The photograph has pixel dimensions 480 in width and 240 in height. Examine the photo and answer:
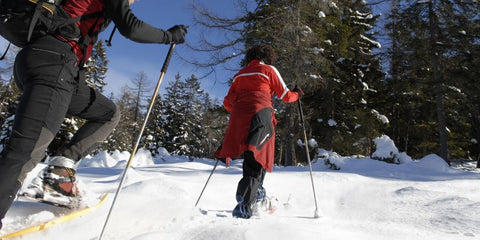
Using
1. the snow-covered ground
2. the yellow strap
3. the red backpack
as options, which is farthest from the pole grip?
the snow-covered ground

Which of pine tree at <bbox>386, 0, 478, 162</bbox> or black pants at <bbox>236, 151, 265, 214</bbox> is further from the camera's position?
pine tree at <bbox>386, 0, 478, 162</bbox>

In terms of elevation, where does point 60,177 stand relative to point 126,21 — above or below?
below

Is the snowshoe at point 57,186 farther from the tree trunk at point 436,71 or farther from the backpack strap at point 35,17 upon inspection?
the tree trunk at point 436,71

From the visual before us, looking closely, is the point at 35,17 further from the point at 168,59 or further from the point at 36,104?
the point at 168,59

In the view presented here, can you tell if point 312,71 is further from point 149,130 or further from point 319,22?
point 149,130

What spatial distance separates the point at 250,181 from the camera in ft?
9.48

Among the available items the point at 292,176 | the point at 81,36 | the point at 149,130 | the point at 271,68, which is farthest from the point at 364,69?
the point at 149,130

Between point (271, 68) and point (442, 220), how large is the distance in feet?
7.18

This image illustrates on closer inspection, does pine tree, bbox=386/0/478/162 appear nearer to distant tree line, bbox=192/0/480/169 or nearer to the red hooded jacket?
distant tree line, bbox=192/0/480/169

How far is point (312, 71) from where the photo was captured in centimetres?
1045

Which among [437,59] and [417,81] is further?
[417,81]

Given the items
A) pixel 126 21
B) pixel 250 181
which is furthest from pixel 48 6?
pixel 250 181

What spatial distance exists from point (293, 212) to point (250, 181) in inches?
38.4

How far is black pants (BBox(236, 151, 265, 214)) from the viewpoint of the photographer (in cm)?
283
